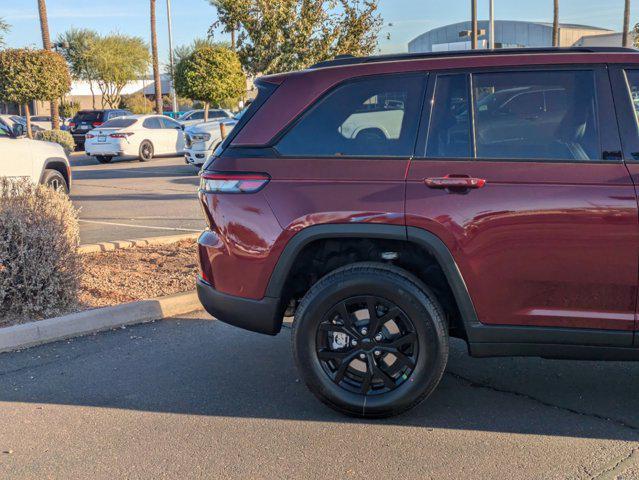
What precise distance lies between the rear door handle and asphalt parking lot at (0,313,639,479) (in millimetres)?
1309

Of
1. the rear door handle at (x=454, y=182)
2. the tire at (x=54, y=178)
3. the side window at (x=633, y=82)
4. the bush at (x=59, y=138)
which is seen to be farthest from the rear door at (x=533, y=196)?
the bush at (x=59, y=138)

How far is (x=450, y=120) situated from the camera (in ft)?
13.2

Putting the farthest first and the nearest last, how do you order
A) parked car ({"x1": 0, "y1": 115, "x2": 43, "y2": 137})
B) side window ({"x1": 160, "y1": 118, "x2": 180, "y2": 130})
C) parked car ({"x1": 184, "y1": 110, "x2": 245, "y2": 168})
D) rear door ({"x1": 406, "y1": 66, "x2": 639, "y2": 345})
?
side window ({"x1": 160, "y1": 118, "x2": 180, "y2": 130})
parked car ({"x1": 184, "y1": 110, "x2": 245, "y2": 168})
parked car ({"x1": 0, "y1": 115, "x2": 43, "y2": 137})
rear door ({"x1": 406, "y1": 66, "x2": 639, "y2": 345})

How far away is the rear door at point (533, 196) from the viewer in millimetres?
3707

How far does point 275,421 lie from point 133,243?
199 inches

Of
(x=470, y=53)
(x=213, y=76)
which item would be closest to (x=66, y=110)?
(x=213, y=76)

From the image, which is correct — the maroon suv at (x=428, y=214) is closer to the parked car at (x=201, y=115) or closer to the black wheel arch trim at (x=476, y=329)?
the black wheel arch trim at (x=476, y=329)

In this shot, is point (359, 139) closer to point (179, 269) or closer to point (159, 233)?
point (179, 269)

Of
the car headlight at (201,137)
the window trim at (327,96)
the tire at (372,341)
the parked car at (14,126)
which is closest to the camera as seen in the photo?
the tire at (372,341)

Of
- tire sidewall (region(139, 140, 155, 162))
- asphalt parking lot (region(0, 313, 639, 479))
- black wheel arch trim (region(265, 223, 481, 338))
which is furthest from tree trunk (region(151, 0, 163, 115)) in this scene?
black wheel arch trim (region(265, 223, 481, 338))

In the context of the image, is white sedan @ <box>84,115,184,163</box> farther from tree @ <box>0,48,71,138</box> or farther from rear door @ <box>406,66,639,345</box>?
rear door @ <box>406,66,639,345</box>

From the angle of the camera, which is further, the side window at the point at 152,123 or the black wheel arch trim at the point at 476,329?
the side window at the point at 152,123

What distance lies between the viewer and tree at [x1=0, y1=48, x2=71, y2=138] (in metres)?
26.2

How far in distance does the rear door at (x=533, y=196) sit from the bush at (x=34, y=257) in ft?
11.0
